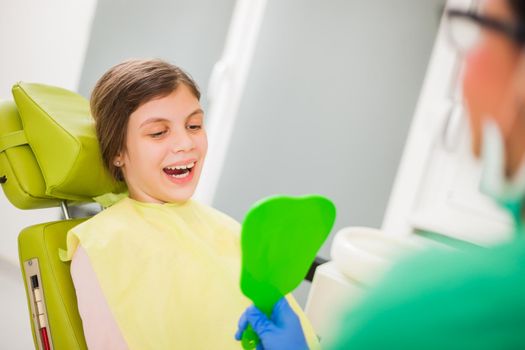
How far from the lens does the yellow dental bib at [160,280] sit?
42.9 inches

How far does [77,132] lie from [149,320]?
510 millimetres

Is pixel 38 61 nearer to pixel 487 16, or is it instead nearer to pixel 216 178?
pixel 216 178

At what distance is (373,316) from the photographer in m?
0.39

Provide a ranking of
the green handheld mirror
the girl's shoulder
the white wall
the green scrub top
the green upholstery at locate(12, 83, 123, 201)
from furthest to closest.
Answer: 1. the white wall
2. the girl's shoulder
3. the green upholstery at locate(12, 83, 123, 201)
4. the green handheld mirror
5. the green scrub top

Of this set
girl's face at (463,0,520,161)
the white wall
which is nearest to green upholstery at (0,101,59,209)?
the white wall

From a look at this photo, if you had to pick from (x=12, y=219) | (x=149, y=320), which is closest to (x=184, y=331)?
(x=149, y=320)

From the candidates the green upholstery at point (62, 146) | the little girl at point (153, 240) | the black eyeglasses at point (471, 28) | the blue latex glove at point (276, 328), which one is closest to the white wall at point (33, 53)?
the green upholstery at point (62, 146)

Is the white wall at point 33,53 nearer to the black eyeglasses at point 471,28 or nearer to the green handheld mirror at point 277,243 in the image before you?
the green handheld mirror at point 277,243

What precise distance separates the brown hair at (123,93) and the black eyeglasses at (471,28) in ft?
2.95

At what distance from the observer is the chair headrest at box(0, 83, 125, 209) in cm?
120

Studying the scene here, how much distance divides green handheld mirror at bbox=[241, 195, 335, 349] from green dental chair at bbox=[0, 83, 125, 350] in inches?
22.2

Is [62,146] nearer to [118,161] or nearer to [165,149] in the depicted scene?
[118,161]

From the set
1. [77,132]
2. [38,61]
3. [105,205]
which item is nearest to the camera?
[77,132]

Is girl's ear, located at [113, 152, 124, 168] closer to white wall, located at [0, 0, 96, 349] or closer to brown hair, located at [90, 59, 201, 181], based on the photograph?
brown hair, located at [90, 59, 201, 181]
